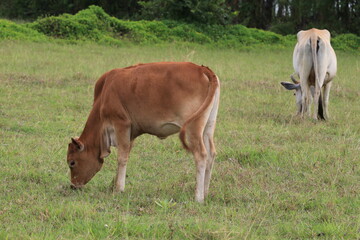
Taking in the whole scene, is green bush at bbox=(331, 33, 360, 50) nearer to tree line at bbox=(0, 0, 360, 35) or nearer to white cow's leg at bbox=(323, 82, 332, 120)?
tree line at bbox=(0, 0, 360, 35)

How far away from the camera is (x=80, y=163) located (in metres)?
5.40

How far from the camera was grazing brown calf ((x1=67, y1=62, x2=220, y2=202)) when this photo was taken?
511 cm

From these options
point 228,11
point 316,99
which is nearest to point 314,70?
point 316,99

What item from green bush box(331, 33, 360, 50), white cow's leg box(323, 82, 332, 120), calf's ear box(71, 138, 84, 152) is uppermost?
calf's ear box(71, 138, 84, 152)

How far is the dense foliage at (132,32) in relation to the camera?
18500 millimetres

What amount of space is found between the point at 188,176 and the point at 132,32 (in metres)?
14.2

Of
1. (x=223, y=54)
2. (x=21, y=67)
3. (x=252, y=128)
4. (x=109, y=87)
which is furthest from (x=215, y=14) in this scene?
(x=109, y=87)

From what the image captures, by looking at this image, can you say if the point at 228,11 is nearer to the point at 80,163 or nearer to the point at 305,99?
the point at 305,99

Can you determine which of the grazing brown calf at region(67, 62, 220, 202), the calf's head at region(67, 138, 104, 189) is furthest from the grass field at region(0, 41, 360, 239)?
the grazing brown calf at region(67, 62, 220, 202)

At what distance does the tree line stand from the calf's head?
16.3 meters

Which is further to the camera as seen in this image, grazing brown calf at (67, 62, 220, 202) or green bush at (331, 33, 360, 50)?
green bush at (331, 33, 360, 50)

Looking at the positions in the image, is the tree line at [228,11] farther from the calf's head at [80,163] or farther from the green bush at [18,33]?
the calf's head at [80,163]

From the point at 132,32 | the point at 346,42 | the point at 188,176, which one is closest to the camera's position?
→ the point at 188,176

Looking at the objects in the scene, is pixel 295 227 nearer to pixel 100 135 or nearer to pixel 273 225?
pixel 273 225
